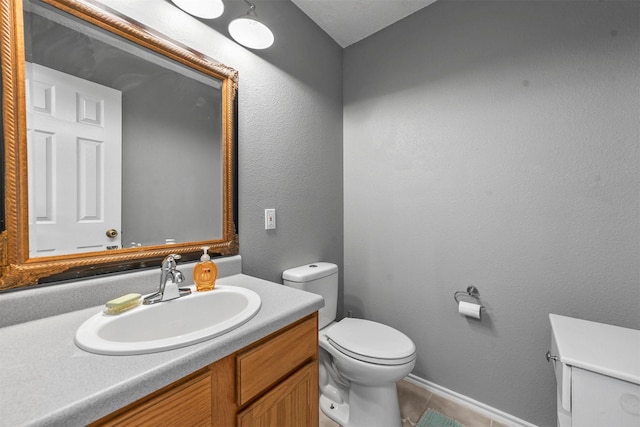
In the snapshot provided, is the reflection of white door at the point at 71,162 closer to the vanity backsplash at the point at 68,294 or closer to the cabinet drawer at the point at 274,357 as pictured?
the vanity backsplash at the point at 68,294

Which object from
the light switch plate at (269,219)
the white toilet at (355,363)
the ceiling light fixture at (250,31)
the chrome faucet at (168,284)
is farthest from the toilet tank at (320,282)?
the ceiling light fixture at (250,31)

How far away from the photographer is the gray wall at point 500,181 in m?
1.12

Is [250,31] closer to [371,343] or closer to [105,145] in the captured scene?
[105,145]

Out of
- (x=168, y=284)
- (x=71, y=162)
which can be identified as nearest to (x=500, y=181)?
(x=168, y=284)

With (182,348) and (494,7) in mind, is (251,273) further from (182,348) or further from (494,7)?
(494,7)

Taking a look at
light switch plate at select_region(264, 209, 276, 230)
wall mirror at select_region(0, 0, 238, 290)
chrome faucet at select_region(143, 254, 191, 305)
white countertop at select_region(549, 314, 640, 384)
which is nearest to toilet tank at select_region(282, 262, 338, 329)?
light switch plate at select_region(264, 209, 276, 230)

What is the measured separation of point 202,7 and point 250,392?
144 cm

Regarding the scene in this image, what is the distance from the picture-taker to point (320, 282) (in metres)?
1.53

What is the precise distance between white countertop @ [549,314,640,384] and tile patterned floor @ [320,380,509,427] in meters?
0.73

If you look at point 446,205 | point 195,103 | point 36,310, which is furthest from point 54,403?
point 446,205

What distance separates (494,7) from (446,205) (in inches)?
43.4

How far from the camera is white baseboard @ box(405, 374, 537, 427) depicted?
52.8 inches

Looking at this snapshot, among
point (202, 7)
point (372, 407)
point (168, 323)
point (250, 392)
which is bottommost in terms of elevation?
point (372, 407)

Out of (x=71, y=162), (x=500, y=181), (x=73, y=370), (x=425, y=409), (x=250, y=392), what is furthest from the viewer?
(x=425, y=409)
